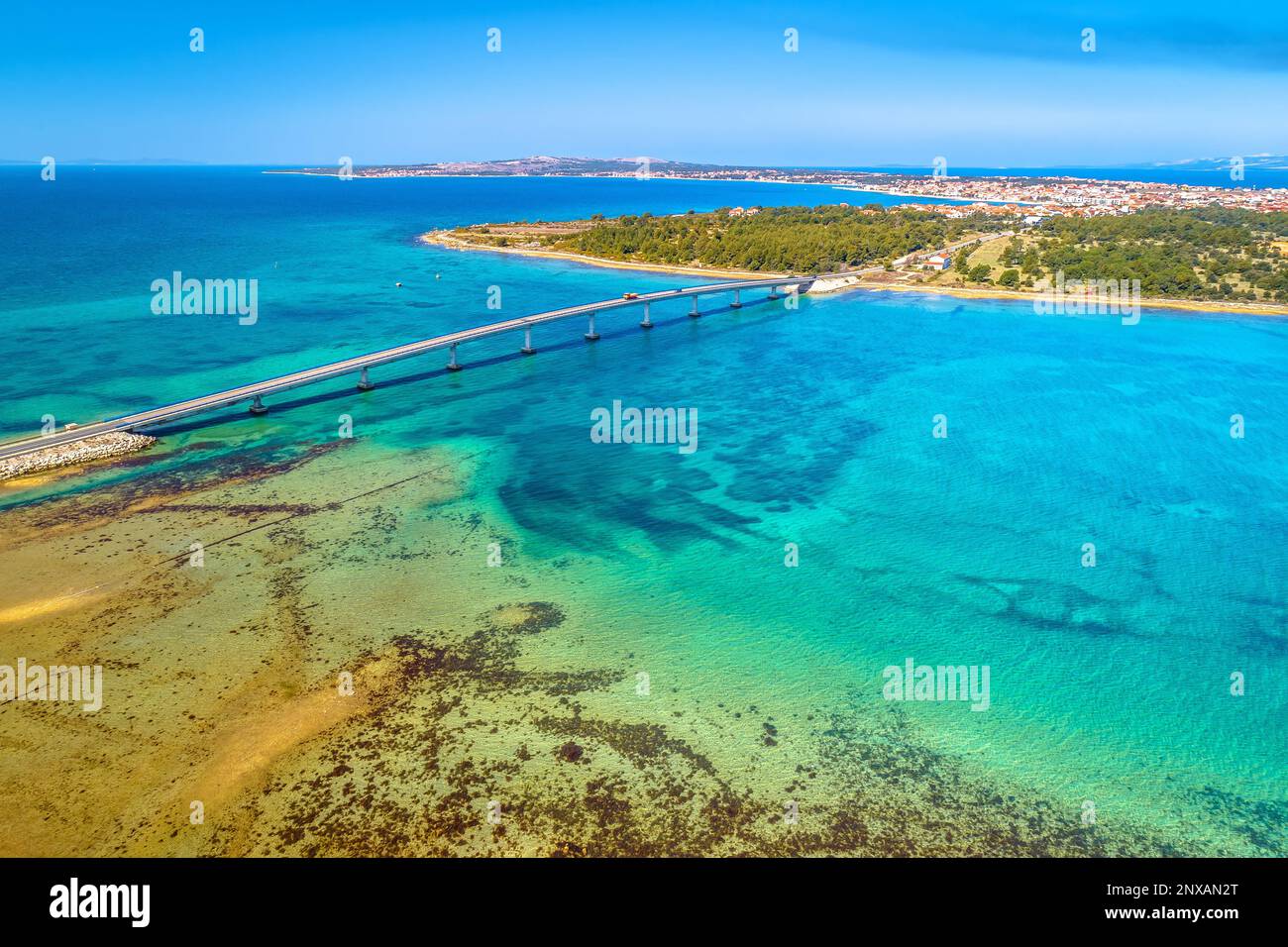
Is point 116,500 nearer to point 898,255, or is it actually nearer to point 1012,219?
point 898,255

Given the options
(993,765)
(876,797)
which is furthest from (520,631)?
(993,765)

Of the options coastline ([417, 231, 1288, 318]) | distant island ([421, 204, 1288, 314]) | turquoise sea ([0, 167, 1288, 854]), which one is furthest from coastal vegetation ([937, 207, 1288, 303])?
turquoise sea ([0, 167, 1288, 854])

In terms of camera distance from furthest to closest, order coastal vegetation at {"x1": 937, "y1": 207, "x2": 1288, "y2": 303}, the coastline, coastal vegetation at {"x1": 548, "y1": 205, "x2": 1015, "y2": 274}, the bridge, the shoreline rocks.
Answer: coastal vegetation at {"x1": 548, "y1": 205, "x2": 1015, "y2": 274} → coastal vegetation at {"x1": 937, "y1": 207, "x2": 1288, "y2": 303} → the coastline → the bridge → the shoreline rocks

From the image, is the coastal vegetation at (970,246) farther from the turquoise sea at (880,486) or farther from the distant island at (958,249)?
the turquoise sea at (880,486)

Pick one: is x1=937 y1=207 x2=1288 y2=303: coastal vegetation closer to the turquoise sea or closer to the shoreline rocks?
the turquoise sea

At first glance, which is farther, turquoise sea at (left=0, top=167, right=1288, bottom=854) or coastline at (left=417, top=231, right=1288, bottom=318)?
coastline at (left=417, top=231, right=1288, bottom=318)

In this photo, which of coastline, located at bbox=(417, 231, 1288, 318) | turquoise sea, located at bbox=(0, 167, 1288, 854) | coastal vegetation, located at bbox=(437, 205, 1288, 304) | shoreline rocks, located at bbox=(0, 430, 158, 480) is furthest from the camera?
coastal vegetation, located at bbox=(437, 205, 1288, 304)

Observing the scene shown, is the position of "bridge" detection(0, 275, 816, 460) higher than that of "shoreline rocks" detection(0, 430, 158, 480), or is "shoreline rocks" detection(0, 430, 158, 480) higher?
"bridge" detection(0, 275, 816, 460)
